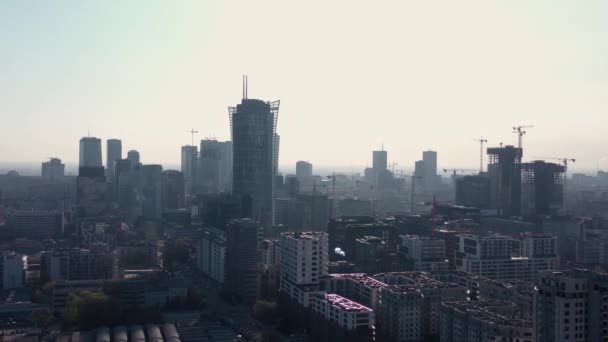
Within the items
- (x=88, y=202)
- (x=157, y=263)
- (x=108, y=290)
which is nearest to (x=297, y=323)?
(x=108, y=290)

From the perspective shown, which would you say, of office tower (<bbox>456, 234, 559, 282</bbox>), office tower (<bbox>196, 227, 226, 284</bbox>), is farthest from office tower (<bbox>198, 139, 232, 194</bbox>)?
office tower (<bbox>456, 234, 559, 282</bbox>)

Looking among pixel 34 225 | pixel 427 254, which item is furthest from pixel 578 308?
pixel 34 225

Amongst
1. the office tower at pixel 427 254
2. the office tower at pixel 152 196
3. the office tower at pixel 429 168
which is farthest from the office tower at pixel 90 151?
the office tower at pixel 427 254

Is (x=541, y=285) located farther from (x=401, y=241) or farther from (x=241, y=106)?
(x=241, y=106)

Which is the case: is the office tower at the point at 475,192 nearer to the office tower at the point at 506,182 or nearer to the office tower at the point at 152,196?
the office tower at the point at 506,182

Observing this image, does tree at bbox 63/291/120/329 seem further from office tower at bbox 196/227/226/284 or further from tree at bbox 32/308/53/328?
office tower at bbox 196/227/226/284

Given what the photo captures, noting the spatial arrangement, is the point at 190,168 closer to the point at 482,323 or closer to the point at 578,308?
the point at 482,323
